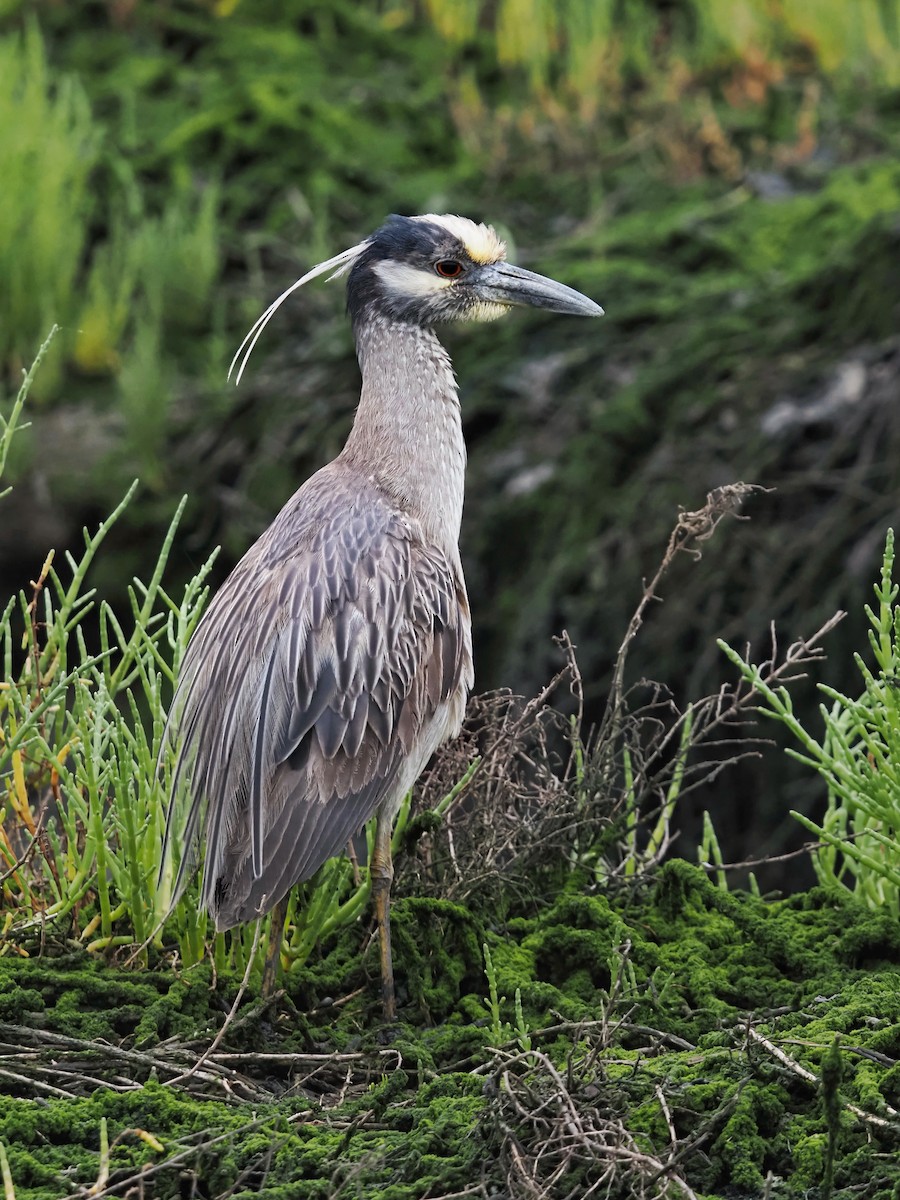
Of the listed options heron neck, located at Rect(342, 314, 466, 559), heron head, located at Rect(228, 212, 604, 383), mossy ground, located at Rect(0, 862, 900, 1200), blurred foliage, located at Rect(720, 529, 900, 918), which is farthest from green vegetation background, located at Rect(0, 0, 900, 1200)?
heron head, located at Rect(228, 212, 604, 383)

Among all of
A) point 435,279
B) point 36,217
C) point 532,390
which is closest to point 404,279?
point 435,279

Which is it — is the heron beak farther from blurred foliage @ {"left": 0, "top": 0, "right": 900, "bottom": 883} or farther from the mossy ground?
blurred foliage @ {"left": 0, "top": 0, "right": 900, "bottom": 883}

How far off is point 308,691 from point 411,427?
31.3 inches

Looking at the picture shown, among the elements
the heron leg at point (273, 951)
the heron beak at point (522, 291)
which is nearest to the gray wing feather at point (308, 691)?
the heron leg at point (273, 951)

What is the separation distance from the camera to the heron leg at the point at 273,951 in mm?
3471

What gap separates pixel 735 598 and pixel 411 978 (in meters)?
2.54

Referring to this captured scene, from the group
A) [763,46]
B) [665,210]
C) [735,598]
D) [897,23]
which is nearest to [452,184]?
[665,210]

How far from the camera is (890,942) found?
11.9 feet

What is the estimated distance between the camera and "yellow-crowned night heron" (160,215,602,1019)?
11.6ft

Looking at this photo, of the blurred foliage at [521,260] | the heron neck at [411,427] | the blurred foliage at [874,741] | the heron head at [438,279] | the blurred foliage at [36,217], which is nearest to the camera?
the blurred foliage at [874,741]

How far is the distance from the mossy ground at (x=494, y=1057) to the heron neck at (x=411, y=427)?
37.3 inches

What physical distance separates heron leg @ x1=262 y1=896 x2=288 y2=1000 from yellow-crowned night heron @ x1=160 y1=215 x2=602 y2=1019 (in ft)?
0.47

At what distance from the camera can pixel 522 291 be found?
430cm

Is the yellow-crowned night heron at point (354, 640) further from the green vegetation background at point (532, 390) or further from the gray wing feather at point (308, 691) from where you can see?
the green vegetation background at point (532, 390)
